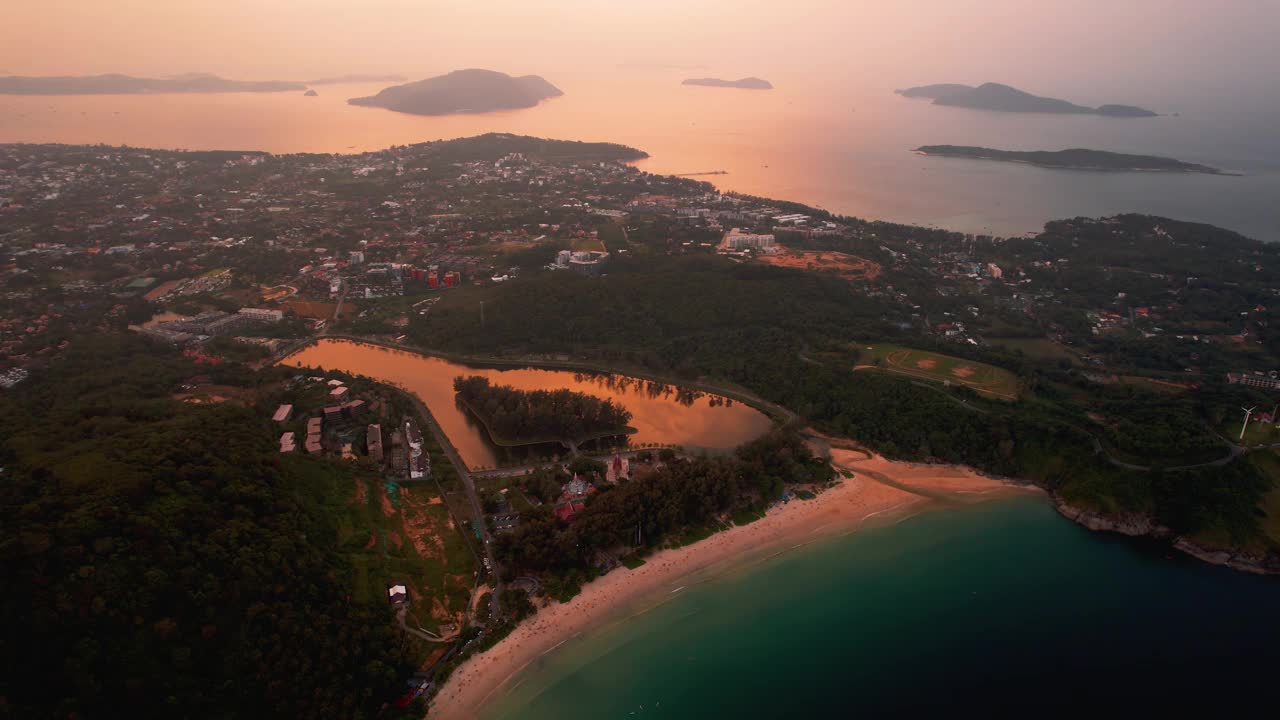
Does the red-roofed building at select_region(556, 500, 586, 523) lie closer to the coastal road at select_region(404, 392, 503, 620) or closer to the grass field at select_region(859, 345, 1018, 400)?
the coastal road at select_region(404, 392, 503, 620)

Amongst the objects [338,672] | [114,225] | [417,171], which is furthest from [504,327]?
[417,171]

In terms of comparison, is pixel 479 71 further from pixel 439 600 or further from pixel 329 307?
pixel 439 600

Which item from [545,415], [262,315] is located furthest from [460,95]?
[545,415]

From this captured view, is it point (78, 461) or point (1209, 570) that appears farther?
point (1209, 570)

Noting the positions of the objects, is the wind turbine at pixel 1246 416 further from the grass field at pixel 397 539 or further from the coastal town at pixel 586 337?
the grass field at pixel 397 539

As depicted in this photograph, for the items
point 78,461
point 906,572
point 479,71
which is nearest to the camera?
point 78,461

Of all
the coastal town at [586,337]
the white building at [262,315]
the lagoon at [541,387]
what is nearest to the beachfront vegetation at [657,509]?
the coastal town at [586,337]
